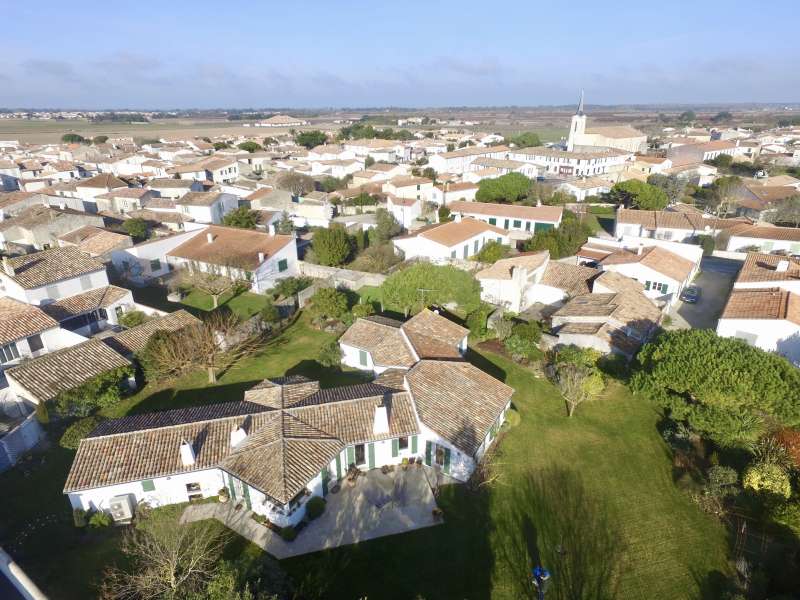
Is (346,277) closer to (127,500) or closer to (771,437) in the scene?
(127,500)

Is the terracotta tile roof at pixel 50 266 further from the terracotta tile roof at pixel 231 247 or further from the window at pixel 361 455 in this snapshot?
the window at pixel 361 455

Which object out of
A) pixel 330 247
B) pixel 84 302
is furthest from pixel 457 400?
pixel 84 302

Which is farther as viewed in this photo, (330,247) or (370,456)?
(330,247)

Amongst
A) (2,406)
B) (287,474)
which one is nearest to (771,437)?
(287,474)

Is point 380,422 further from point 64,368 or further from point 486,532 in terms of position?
point 64,368

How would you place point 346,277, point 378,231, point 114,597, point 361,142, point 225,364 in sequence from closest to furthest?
point 114,597 → point 225,364 → point 346,277 → point 378,231 → point 361,142

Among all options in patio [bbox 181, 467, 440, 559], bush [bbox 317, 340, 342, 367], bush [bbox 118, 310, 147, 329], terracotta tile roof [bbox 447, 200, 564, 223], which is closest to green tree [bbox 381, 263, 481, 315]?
bush [bbox 317, 340, 342, 367]

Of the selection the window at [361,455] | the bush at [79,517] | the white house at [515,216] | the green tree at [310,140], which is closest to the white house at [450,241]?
the white house at [515,216]
